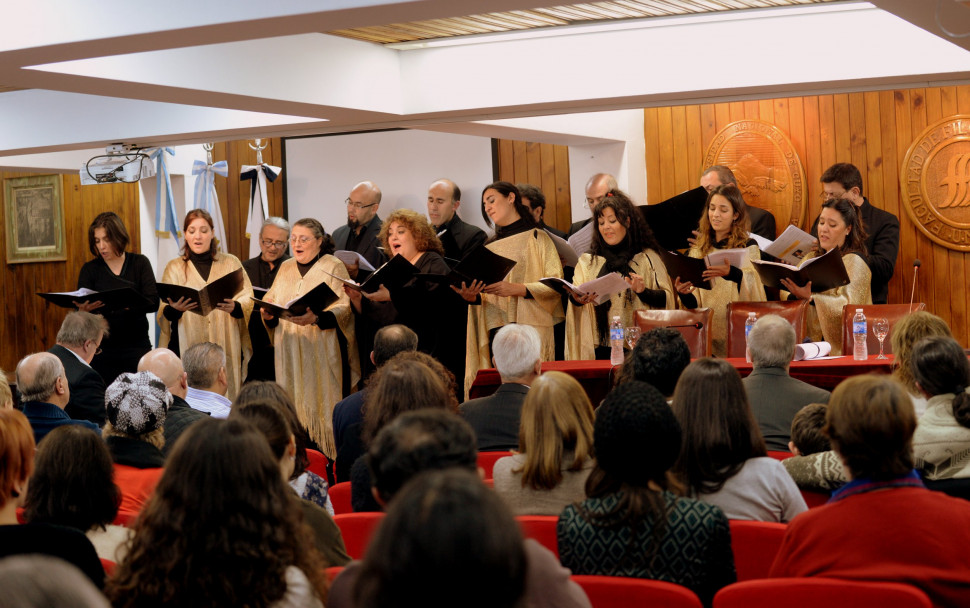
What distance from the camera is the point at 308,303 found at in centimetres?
629

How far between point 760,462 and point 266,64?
380 cm

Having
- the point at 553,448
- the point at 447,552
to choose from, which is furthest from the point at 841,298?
the point at 447,552

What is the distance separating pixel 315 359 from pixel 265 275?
89 centimetres

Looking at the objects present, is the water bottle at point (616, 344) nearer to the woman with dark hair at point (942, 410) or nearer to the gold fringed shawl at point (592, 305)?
the gold fringed shawl at point (592, 305)

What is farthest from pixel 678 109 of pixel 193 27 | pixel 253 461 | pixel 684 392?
pixel 253 461

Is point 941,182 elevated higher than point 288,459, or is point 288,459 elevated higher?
point 941,182

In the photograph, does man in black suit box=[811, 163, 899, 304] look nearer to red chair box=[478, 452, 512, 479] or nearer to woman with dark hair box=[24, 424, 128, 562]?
red chair box=[478, 452, 512, 479]

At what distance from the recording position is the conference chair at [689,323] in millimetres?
5609

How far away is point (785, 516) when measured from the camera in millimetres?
2668

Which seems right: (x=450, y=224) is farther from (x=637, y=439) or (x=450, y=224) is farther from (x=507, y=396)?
(x=637, y=439)

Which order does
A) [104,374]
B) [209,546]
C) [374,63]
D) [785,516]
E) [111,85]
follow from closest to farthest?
1. [209,546]
2. [785,516]
3. [111,85]
4. [374,63]
5. [104,374]

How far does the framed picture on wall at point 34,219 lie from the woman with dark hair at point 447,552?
1034cm

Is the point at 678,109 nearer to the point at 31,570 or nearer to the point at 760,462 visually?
the point at 760,462

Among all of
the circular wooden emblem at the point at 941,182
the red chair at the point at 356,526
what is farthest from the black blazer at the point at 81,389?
the circular wooden emblem at the point at 941,182
